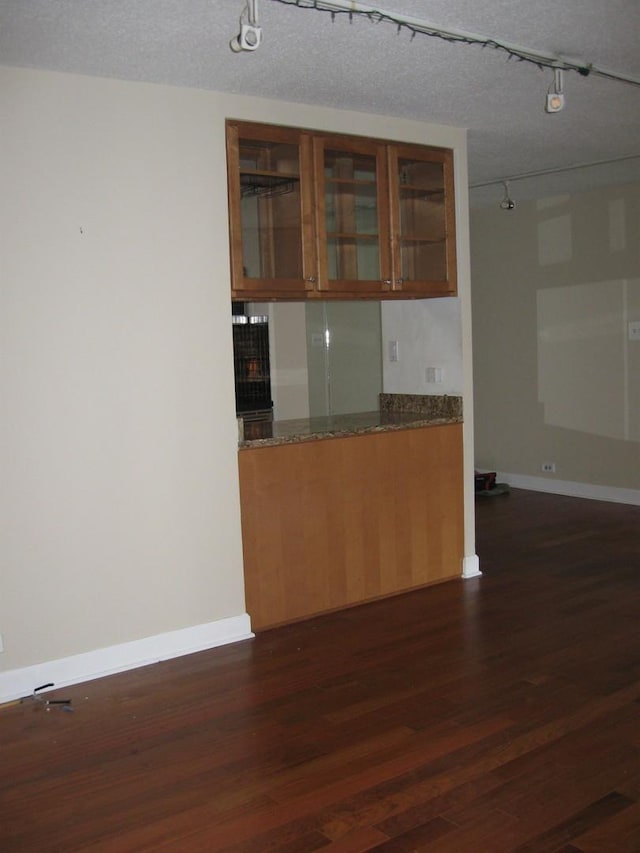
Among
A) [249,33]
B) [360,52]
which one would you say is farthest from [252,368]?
[249,33]

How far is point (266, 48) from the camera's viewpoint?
322 cm

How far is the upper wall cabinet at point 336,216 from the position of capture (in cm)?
386

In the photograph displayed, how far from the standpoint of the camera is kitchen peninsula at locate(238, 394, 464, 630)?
4004 mm

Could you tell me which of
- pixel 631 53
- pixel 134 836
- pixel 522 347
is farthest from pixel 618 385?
pixel 134 836

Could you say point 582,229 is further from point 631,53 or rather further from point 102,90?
point 102,90

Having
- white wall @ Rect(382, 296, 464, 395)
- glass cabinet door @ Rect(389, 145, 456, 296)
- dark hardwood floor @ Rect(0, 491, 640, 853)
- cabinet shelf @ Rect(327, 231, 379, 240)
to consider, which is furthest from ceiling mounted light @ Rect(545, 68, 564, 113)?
dark hardwood floor @ Rect(0, 491, 640, 853)

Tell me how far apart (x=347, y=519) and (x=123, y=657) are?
1281 millimetres

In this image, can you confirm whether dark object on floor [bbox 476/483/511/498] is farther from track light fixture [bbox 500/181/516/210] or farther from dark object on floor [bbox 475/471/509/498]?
track light fixture [bbox 500/181/516/210]

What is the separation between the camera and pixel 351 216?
4176mm

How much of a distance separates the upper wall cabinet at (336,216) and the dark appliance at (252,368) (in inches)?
31.7

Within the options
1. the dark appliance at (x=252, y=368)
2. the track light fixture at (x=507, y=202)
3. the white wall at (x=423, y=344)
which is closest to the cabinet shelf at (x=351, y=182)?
the white wall at (x=423, y=344)

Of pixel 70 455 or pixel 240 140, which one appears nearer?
pixel 70 455

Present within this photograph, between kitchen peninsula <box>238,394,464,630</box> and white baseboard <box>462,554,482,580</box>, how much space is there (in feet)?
0.15

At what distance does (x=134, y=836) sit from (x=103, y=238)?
2.24 meters
